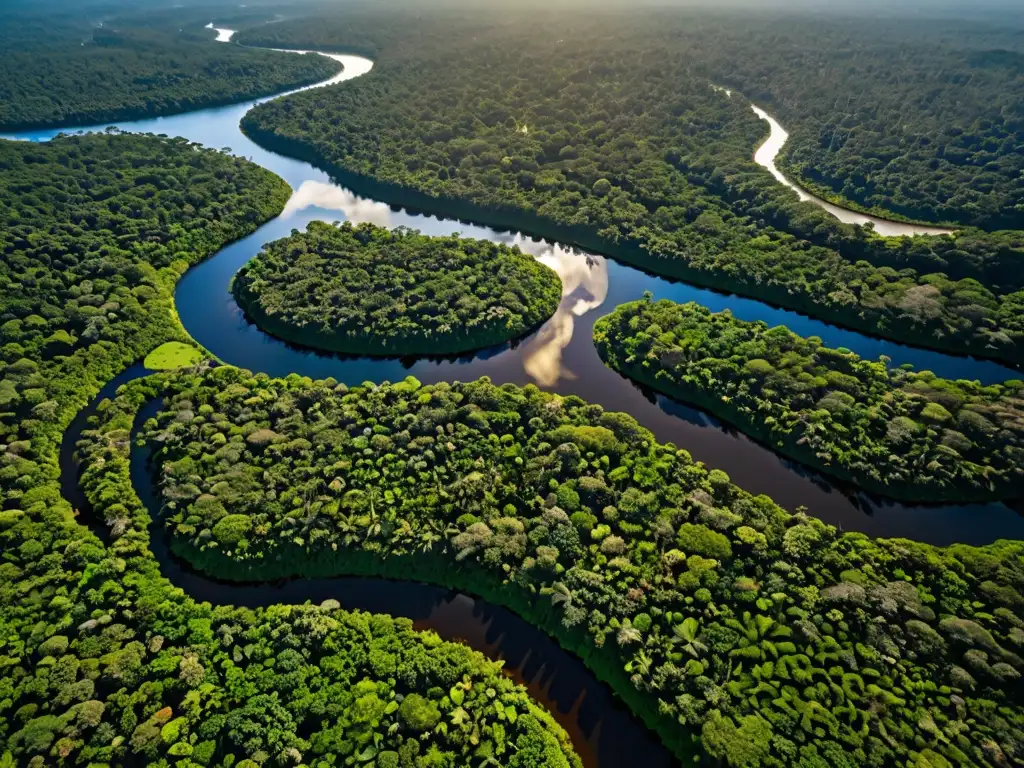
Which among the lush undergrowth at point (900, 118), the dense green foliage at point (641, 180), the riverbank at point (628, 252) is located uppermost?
the lush undergrowth at point (900, 118)

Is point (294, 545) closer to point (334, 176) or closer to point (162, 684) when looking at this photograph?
point (162, 684)

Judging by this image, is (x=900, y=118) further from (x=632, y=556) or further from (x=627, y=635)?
(x=627, y=635)

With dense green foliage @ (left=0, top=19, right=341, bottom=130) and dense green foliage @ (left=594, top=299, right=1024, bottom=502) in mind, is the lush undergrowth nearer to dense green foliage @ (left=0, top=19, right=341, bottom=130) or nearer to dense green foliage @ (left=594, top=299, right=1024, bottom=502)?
dense green foliage @ (left=594, top=299, right=1024, bottom=502)

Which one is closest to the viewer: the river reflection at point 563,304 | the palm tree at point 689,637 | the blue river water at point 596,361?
the palm tree at point 689,637

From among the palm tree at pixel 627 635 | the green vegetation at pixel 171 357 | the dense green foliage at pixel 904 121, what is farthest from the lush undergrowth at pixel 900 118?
the palm tree at pixel 627 635

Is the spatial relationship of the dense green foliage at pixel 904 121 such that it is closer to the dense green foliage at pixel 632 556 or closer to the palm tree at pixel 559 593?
the dense green foliage at pixel 632 556
